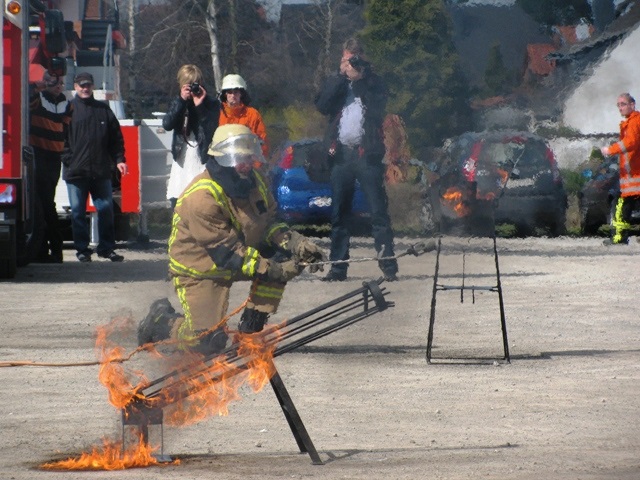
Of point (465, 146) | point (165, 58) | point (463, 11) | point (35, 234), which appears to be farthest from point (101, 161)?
point (165, 58)

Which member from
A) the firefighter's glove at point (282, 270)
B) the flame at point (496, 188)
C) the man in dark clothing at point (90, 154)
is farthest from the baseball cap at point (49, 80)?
the firefighter's glove at point (282, 270)

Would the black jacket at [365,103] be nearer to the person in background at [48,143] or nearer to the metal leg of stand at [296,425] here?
the person in background at [48,143]

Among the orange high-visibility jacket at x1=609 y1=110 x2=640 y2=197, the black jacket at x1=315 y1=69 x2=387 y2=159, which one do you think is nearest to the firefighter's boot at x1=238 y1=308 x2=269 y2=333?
the black jacket at x1=315 y1=69 x2=387 y2=159

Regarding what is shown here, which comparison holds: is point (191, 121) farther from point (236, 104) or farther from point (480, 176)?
point (480, 176)

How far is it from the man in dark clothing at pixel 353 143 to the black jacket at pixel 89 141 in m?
3.36

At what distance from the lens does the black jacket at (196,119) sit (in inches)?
482

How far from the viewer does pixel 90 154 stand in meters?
15.8

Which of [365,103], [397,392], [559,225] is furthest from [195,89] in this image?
[559,225]

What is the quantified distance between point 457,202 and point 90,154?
7259 millimetres

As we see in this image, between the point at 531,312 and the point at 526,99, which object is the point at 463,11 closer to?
the point at 526,99

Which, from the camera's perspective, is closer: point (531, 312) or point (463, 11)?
point (463, 11)

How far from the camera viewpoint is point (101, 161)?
15930 millimetres

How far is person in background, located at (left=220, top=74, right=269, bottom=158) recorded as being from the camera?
40.7ft

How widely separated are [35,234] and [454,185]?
6710 mm
